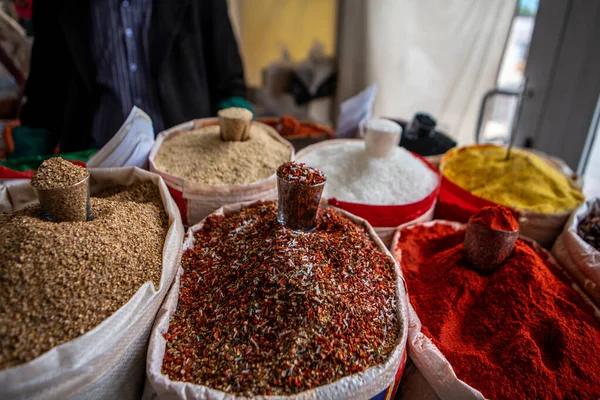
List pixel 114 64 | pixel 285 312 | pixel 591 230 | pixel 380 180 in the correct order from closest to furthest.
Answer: pixel 285 312 → pixel 591 230 → pixel 380 180 → pixel 114 64

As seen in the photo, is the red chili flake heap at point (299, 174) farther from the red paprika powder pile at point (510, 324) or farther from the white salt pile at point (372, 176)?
the red paprika powder pile at point (510, 324)

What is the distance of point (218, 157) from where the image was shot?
1.24 meters

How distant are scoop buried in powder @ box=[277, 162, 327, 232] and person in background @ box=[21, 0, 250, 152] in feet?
3.38

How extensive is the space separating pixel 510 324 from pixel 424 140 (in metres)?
1.01

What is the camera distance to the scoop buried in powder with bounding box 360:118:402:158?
1.32 metres

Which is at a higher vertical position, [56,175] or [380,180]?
[56,175]

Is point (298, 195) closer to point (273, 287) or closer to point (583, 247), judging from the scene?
point (273, 287)

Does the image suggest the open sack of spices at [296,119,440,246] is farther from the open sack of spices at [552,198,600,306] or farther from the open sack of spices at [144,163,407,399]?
the open sack of spices at [552,198,600,306]

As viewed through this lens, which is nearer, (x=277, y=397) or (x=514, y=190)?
(x=277, y=397)

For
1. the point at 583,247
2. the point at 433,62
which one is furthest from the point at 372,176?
the point at 433,62

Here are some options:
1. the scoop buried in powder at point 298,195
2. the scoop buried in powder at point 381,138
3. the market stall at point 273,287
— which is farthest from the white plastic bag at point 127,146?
the scoop buried in powder at point 381,138

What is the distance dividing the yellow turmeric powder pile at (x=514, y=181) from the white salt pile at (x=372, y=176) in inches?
6.5

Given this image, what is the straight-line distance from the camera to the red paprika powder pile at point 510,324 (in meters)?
0.78

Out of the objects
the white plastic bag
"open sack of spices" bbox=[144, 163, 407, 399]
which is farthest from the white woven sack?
the white plastic bag
